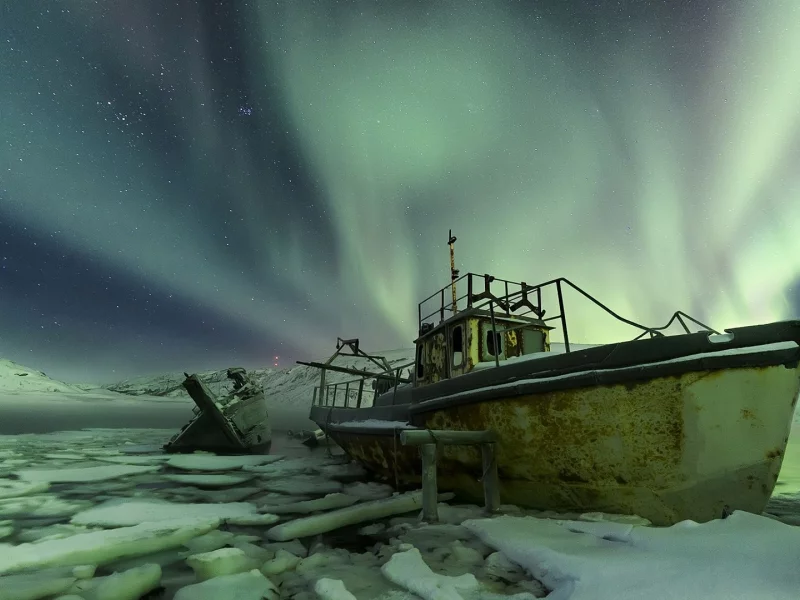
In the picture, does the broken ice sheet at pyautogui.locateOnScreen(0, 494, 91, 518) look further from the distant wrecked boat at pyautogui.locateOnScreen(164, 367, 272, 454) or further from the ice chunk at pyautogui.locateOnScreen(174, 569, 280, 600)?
the distant wrecked boat at pyautogui.locateOnScreen(164, 367, 272, 454)

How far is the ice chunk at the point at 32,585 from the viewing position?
3150mm

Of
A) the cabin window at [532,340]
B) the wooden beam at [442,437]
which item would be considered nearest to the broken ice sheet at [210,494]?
the wooden beam at [442,437]

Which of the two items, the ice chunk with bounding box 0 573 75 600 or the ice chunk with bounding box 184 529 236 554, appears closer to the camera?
the ice chunk with bounding box 0 573 75 600

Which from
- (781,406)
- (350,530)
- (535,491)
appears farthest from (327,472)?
(781,406)

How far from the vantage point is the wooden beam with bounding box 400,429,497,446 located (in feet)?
17.2

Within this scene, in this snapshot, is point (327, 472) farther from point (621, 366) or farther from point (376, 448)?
point (621, 366)

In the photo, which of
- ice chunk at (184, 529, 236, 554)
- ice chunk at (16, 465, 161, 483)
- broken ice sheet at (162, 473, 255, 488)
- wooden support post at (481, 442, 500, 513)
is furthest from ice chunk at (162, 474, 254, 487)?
wooden support post at (481, 442, 500, 513)

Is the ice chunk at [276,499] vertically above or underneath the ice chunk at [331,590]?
above

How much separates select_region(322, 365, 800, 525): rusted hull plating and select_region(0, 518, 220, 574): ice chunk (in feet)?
14.3

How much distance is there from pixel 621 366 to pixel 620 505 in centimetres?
162

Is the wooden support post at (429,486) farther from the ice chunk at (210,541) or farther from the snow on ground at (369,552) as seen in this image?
the ice chunk at (210,541)

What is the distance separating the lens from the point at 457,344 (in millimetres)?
8938

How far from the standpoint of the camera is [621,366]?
16.1 ft

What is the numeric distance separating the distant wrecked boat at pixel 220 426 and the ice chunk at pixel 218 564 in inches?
493
